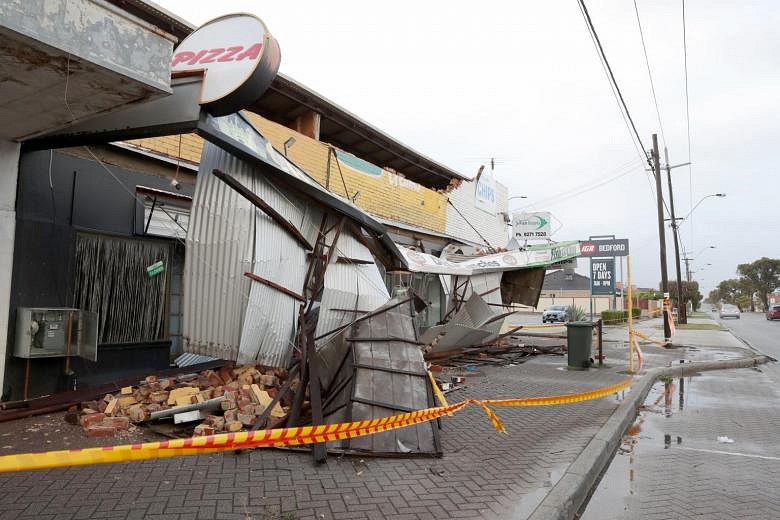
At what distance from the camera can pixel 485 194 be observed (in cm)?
2130

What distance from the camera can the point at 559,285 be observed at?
68625mm

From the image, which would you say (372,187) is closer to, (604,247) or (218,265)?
(604,247)

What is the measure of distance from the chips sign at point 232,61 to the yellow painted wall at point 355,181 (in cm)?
266

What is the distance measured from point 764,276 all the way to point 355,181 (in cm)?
9671

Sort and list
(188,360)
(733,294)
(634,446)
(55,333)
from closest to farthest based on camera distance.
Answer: (634,446) < (55,333) < (188,360) < (733,294)

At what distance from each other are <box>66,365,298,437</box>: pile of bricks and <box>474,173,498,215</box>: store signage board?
15.3m

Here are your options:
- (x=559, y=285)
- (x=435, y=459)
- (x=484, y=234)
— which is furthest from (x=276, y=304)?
(x=559, y=285)

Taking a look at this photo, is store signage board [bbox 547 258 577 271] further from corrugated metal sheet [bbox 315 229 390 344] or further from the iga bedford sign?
corrugated metal sheet [bbox 315 229 390 344]

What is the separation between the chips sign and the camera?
5305 mm

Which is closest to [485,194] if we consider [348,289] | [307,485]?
[348,289]

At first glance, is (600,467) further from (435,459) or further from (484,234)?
(484,234)

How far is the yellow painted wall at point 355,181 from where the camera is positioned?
8.60 metres

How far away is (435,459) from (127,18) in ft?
16.5

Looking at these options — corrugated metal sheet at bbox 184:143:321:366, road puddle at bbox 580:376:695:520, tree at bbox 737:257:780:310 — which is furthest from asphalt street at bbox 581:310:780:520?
tree at bbox 737:257:780:310
